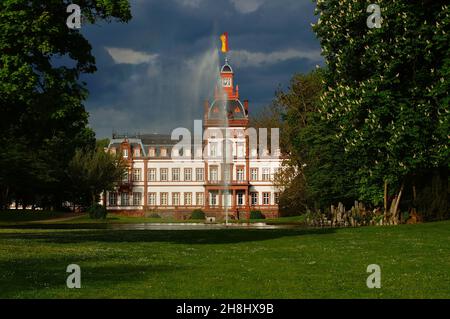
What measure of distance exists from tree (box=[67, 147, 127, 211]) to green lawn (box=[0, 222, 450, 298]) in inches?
2158

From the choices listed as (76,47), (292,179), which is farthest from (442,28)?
(292,179)

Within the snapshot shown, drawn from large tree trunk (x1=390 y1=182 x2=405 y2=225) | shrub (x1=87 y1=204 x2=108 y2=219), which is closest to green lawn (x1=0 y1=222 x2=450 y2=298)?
large tree trunk (x1=390 y1=182 x2=405 y2=225)

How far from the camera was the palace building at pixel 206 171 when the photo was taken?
96.5 metres

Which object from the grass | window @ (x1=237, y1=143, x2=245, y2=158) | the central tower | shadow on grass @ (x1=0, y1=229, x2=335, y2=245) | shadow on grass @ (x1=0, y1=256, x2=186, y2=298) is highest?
the central tower

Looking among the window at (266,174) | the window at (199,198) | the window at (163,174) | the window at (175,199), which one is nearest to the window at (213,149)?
the window at (199,198)

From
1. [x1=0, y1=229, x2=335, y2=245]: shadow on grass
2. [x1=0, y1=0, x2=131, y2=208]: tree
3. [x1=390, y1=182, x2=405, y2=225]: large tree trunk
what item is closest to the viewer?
[x1=0, y1=0, x2=131, y2=208]: tree

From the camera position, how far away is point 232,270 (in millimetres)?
14867

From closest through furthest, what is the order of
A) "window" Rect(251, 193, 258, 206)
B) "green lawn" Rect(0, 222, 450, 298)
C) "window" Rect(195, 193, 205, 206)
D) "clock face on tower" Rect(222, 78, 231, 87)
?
"green lawn" Rect(0, 222, 450, 298), "window" Rect(251, 193, 258, 206), "window" Rect(195, 193, 205, 206), "clock face on tower" Rect(222, 78, 231, 87)

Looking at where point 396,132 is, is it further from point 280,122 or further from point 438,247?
point 280,122

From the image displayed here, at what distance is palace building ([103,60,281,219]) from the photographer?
9650 centimetres

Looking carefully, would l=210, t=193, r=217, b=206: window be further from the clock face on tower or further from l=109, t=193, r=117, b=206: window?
the clock face on tower

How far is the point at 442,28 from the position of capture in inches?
1178

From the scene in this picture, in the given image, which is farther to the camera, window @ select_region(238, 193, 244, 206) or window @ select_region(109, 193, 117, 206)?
window @ select_region(109, 193, 117, 206)

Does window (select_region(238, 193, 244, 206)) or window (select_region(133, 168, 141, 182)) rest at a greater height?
window (select_region(133, 168, 141, 182))
